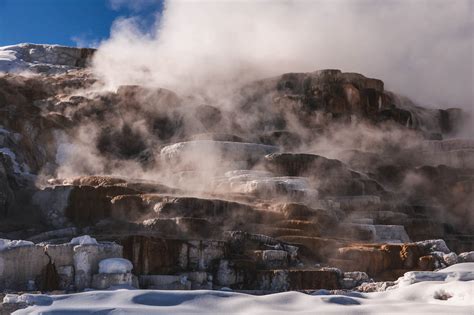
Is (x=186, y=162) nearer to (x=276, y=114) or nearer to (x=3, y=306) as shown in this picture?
(x=276, y=114)

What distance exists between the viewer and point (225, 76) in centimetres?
3762

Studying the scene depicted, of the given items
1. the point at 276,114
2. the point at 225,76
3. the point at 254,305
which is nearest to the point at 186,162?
the point at 276,114

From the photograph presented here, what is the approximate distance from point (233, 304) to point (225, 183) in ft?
47.3

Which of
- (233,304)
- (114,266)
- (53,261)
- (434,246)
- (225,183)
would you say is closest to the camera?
(233,304)

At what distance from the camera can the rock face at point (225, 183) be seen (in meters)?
13.1

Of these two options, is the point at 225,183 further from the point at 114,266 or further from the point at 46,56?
the point at 46,56

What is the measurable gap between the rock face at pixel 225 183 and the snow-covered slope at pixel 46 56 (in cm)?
13

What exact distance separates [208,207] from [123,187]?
8.78 ft

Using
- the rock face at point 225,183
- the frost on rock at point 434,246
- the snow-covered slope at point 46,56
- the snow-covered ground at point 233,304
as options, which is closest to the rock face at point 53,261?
the rock face at point 225,183

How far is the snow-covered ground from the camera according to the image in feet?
23.5

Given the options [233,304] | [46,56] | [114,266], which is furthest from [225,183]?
[46,56]

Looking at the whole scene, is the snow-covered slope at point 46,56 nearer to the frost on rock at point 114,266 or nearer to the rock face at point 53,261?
the rock face at point 53,261

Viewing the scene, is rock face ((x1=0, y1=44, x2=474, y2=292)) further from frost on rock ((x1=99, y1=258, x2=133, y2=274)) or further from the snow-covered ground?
the snow-covered ground

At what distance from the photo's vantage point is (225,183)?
22000 millimetres
